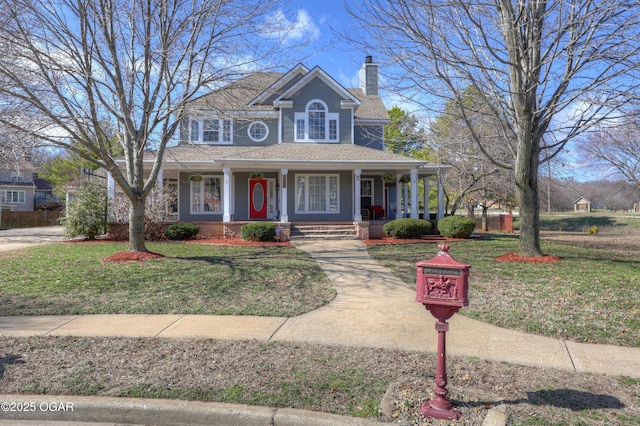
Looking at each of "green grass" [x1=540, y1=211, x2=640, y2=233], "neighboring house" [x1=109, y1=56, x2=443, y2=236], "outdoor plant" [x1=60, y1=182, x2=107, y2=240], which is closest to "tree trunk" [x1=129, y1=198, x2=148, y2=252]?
"outdoor plant" [x1=60, y1=182, x2=107, y2=240]

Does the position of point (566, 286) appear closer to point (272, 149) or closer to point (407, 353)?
point (407, 353)

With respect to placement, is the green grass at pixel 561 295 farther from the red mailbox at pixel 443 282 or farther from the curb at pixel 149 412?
the curb at pixel 149 412

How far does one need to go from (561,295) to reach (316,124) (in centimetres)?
1471

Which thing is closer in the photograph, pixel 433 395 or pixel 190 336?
pixel 433 395

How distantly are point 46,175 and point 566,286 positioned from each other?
4090cm

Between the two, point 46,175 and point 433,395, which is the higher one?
point 46,175

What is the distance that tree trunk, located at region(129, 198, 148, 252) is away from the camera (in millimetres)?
11227

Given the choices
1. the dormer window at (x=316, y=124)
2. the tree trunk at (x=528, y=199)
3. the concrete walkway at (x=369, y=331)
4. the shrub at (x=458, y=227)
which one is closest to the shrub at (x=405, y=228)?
the shrub at (x=458, y=227)

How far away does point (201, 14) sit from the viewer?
33.2 ft

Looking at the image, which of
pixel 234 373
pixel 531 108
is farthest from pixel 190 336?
pixel 531 108

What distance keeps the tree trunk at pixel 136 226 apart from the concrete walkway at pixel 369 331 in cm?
506

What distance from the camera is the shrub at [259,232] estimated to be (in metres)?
15.5

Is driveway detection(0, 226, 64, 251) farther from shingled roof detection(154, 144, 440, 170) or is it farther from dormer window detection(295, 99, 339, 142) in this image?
dormer window detection(295, 99, 339, 142)

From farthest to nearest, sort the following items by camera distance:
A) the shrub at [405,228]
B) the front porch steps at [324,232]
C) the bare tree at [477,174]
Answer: the bare tree at [477,174], the front porch steps at [324,232], the shrub at [405,228]
